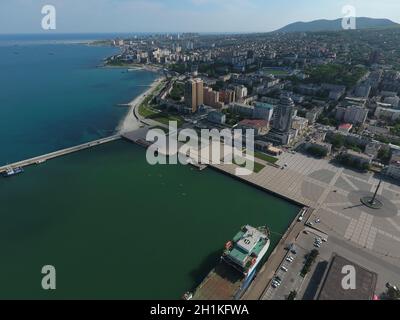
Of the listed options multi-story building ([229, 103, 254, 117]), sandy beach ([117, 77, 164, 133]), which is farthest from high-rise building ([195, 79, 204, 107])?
sandy beach ([117, 77, 164, 133])

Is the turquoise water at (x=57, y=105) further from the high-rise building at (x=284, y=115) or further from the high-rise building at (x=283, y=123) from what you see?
the high-rise building at (x=284, y=115)

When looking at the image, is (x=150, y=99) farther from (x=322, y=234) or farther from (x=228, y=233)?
(x=322, y=234)

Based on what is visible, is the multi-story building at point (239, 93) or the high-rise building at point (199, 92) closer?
the high-rise building at point (199, 92)

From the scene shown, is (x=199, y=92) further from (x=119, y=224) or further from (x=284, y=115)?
(x=119, y=224)

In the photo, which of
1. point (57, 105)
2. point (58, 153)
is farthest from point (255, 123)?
point (57, 105)

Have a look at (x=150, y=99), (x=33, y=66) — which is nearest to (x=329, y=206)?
(x=150, y=99)

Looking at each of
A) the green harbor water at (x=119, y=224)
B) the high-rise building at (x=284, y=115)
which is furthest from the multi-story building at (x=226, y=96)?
the green harbor water at (x=119, y=224)
